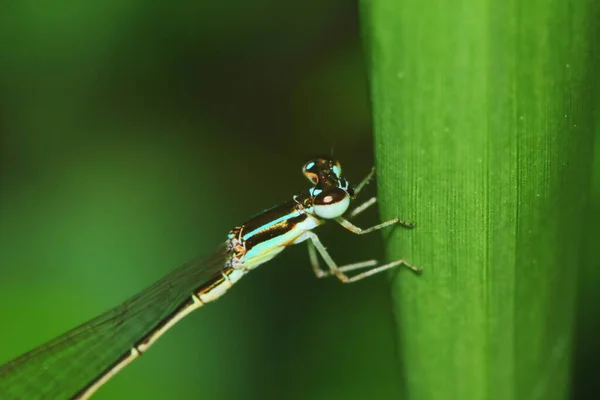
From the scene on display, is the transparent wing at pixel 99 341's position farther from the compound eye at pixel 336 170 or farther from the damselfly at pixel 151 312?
the compound eye at pixel 336 170

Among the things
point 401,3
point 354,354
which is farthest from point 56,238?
point 401,3

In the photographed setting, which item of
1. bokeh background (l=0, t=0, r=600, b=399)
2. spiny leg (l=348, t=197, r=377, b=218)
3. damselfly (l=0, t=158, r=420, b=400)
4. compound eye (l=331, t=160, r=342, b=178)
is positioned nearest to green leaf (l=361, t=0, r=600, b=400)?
spiny leg (l=348, t=197, r=377, b=218)

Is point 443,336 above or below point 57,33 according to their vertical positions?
below

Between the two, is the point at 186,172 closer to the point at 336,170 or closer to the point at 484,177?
the point at 336,170

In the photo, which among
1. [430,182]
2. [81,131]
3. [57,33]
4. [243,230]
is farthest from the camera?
[81,131]

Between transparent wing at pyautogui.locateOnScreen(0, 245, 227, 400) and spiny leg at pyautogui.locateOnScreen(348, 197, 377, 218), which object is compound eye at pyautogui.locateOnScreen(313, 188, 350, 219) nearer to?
spiny leg at pyautogui.locateOnScreen(348, 197, 377, 218)

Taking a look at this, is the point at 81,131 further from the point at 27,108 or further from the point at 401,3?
the point at 401,3

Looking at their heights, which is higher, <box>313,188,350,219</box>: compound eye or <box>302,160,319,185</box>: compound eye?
<box>302,160,319,185</box>: compound eye
